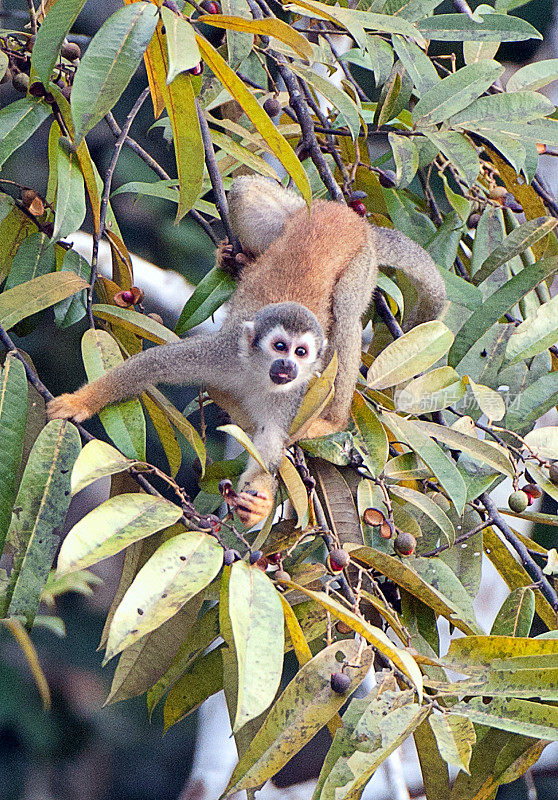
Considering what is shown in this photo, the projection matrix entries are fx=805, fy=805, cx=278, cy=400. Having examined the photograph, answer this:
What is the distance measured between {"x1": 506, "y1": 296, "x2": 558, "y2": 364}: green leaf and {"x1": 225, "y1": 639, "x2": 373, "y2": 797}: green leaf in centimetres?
70

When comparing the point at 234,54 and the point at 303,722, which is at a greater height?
the point at 234,54

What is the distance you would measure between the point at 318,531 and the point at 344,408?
1.82 feet

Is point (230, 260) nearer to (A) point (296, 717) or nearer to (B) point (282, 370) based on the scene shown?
(B) point (282, 370)

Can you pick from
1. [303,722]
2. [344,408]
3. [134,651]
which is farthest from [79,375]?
A: [303,722]

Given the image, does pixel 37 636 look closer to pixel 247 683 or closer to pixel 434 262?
pixel 434 262

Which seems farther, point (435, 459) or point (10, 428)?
point (435, 459)

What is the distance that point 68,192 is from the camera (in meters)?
1.30

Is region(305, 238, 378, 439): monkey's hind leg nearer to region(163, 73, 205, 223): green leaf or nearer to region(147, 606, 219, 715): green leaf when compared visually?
region(147, 606, 219, 715): green leaf

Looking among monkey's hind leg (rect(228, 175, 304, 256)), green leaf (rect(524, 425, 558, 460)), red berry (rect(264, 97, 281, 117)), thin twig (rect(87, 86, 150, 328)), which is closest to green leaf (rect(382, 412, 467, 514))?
green leaf (rect(524, 425, 558, 460))

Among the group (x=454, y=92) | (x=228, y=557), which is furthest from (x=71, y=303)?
(x=454, y=92)

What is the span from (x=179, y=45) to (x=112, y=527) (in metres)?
0.60

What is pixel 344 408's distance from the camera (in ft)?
5.99

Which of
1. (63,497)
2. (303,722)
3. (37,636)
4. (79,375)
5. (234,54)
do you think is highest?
(234,54)

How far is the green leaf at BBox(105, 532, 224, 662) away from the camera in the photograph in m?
0.93
